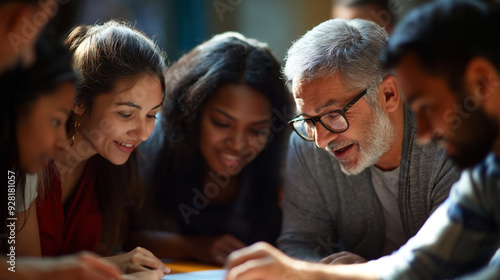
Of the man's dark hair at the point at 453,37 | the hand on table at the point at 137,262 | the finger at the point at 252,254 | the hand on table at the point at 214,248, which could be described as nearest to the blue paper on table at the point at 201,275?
the hand on table at the point at 137,262

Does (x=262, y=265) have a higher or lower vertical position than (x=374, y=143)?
lower

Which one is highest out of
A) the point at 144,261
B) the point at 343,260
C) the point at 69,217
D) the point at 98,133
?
the point at 98,133

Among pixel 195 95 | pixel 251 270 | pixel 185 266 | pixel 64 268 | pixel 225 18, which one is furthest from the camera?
pixel 225 18

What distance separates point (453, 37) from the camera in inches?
35.8

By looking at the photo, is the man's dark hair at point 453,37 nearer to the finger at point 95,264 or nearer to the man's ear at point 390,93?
the man's ear at point 390,93

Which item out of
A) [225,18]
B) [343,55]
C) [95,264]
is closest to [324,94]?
[343,55]

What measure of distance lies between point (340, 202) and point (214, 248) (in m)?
0.45

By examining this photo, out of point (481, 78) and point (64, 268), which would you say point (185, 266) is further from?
point (481, 78)

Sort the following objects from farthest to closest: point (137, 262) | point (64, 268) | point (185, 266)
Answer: point (185, 266) → point (137, 262) → point (64, 268)

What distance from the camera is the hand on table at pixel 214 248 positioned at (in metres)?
1.67

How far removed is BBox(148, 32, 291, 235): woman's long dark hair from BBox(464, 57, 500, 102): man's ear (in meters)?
1.05

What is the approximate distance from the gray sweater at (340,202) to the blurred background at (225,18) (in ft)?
5.05

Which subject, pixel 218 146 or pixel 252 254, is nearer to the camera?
pixel 252 254

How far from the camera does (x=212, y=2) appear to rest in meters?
3.21
